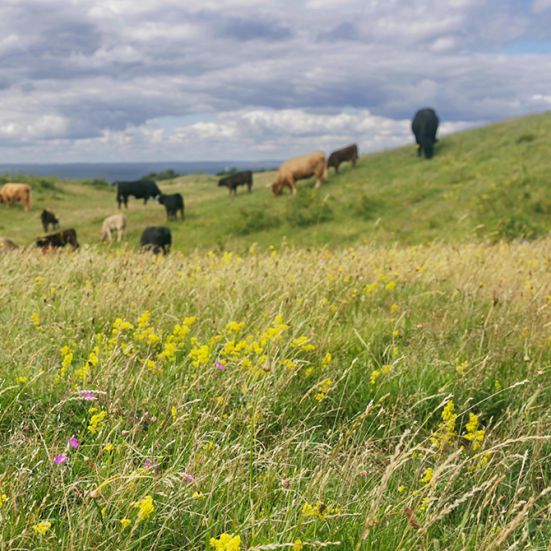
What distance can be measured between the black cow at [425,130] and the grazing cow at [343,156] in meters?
4.55

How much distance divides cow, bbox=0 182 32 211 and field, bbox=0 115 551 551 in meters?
34.1

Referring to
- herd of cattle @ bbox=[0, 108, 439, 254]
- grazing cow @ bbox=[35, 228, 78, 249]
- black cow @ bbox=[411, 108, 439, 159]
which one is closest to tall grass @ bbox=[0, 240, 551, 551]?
grazing cow @ bbox=[35, 228, 78, 249]

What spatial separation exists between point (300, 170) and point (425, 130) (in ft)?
33.8

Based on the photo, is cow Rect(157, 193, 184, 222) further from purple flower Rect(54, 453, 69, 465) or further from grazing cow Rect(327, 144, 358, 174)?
purple flower Rect(54, 453, 69, 465)

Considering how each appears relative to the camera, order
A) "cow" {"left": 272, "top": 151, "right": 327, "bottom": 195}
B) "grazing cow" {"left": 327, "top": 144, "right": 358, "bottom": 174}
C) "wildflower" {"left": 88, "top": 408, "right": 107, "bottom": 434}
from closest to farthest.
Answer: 1. "wildflower" {"left": 88, "top": 408, "right": 107, "bottom": 434}
2. "cow" {"left": 272, "top": 151, "right": 327, "bottom": 195}
3. "grazing cow" {"left": 327, "top": 144, "right": 358, "bottom": 174}

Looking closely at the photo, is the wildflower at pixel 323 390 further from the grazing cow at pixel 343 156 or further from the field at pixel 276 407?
the grazing cow at pixel 343 156

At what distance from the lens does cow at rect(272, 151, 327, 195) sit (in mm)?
34844

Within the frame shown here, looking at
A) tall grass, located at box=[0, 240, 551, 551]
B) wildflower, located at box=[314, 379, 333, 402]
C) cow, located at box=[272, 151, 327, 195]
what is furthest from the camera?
cow, located at box=[272, 151, 327, 195]

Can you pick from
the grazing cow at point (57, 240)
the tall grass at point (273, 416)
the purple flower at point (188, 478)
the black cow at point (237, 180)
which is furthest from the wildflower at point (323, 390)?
the black cow at point (237, 180)

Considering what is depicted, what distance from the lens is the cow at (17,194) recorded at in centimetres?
3922

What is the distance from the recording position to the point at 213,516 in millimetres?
2305

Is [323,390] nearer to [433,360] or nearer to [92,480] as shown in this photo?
[433,360]

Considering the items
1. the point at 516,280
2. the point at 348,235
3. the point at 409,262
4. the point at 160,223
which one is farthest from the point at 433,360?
the point at 160,223

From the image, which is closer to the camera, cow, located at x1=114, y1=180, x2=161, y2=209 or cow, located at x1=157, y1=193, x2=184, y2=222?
cow, located at x1=157, y1=193, x2=184, y2=222
